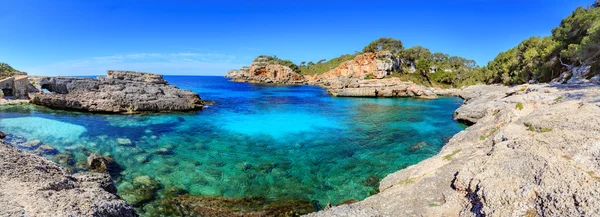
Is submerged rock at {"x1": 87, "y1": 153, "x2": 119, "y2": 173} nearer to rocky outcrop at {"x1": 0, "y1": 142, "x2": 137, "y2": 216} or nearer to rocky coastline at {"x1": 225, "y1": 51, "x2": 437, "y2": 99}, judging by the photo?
rocky outcrop at {"x1": 0, "y1": 142, "x2": 137, "y2": 216}

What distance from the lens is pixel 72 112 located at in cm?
2864

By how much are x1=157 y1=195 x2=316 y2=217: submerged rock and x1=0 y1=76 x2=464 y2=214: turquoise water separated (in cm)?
81

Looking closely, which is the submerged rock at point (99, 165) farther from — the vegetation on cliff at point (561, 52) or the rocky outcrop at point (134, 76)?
the vegetation on cliff at point (561, 52)

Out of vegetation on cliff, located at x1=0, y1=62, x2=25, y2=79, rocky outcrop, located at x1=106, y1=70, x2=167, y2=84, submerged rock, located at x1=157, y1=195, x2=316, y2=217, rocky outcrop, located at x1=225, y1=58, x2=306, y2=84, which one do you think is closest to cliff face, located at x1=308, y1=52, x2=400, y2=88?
rocky outcrop, located at x1=225, y1=58, x2=306, y2=84

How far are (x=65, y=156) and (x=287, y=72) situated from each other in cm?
10915

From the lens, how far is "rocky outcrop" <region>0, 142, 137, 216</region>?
4539mm

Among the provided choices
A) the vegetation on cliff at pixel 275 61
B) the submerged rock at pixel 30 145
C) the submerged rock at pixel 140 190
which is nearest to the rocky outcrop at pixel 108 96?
the submerged rock at pixel 30 145

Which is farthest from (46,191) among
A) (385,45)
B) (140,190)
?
(385,45)

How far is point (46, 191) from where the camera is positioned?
17.2 ft

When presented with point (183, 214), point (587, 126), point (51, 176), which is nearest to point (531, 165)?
point (587, 126)

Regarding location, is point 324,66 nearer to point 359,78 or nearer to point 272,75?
point 272,75

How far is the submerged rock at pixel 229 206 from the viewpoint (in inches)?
380

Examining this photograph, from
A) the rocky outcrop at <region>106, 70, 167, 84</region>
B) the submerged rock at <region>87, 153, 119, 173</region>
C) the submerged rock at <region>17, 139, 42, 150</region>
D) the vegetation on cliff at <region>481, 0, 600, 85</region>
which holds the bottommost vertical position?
the submerged rock at <region>87, 153, 119, 173</region>

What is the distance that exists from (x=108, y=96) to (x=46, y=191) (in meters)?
30.2
